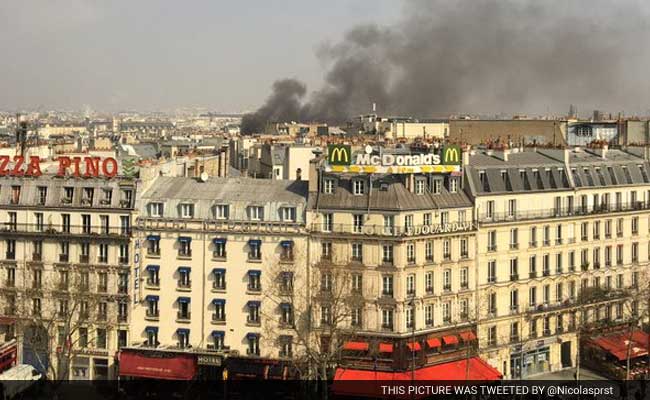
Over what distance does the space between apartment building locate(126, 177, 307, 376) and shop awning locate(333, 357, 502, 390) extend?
3.79 metres

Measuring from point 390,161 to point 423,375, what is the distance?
38.1 feet

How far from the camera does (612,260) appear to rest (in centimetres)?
7150

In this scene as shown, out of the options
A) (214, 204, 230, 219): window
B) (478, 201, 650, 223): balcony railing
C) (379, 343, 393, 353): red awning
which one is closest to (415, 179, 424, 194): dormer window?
(478, 201, 650, 223): balcony railing

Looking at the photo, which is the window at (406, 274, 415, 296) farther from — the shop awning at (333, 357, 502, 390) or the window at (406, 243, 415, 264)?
the shop awning at (333, 357, 502, 390)

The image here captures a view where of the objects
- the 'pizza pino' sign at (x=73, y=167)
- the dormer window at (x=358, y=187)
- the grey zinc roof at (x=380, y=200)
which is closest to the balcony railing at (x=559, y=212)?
the grey zinc roof at (x=380, y=200)

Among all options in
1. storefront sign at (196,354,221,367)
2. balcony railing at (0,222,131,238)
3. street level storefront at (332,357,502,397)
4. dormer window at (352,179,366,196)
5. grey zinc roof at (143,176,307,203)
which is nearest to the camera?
street level storefront at (332,357,502,397)

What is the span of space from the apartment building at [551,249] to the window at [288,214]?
10299 millimetres

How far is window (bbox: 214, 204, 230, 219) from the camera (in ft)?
208

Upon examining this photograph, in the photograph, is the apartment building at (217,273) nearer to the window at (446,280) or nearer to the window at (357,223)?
the window at (357,223)

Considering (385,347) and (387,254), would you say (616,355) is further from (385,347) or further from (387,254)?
(387,254)

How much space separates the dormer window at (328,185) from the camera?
62656 millimetres

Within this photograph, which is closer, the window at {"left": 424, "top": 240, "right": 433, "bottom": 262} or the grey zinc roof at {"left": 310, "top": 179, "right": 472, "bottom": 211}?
the grey zinc roof at {"left": 310, "top": 179, "right": 472, "bottom": 211}

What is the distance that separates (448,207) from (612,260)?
14513 millimetres

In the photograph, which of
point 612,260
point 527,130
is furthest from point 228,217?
point 527,130
